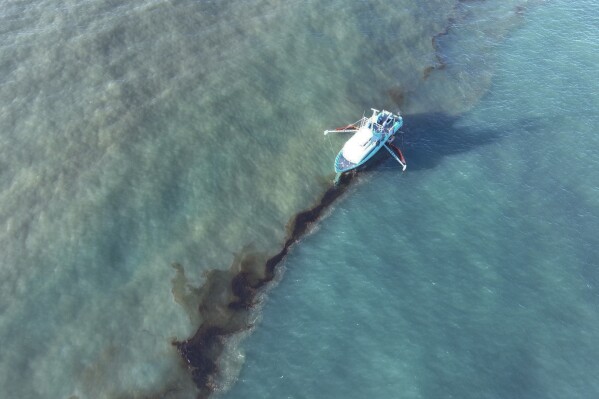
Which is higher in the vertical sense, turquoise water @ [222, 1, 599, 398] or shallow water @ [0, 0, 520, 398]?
shallow water @ [0, 0, 520, 398]

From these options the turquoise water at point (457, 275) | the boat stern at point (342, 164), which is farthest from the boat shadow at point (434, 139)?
the boat stern at point (342, 164)

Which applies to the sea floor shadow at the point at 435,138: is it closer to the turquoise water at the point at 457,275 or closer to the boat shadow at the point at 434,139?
the boat shadow at the point at 434,139

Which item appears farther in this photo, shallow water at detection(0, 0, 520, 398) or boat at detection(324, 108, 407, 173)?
boat at detection(324, 108, 407, 173)

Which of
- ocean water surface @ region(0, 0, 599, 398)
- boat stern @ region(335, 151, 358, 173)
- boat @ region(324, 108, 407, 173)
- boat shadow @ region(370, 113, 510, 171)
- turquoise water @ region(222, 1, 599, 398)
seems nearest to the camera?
turquoise water @ region(222, 1, 599, 398)

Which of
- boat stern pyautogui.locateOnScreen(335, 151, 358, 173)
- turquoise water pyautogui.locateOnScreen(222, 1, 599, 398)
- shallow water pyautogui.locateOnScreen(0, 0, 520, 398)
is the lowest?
turquoise water pyautogui.locateOnScreen(222, 1, 599, 398)

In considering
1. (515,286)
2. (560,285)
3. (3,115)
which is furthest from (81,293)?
(560,285)

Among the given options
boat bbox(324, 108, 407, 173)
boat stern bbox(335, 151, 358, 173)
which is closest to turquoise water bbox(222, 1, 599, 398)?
boat bbox(324, 108, 407, 173)

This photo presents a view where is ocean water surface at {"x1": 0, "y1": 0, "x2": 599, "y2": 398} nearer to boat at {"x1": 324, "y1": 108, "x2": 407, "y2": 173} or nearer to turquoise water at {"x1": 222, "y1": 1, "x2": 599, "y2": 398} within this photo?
turquoise water at {"x1": 222, "y1": 1, "x2": 599, "y2": 398}

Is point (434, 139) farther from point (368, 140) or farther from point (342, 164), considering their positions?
point (342, 164)
